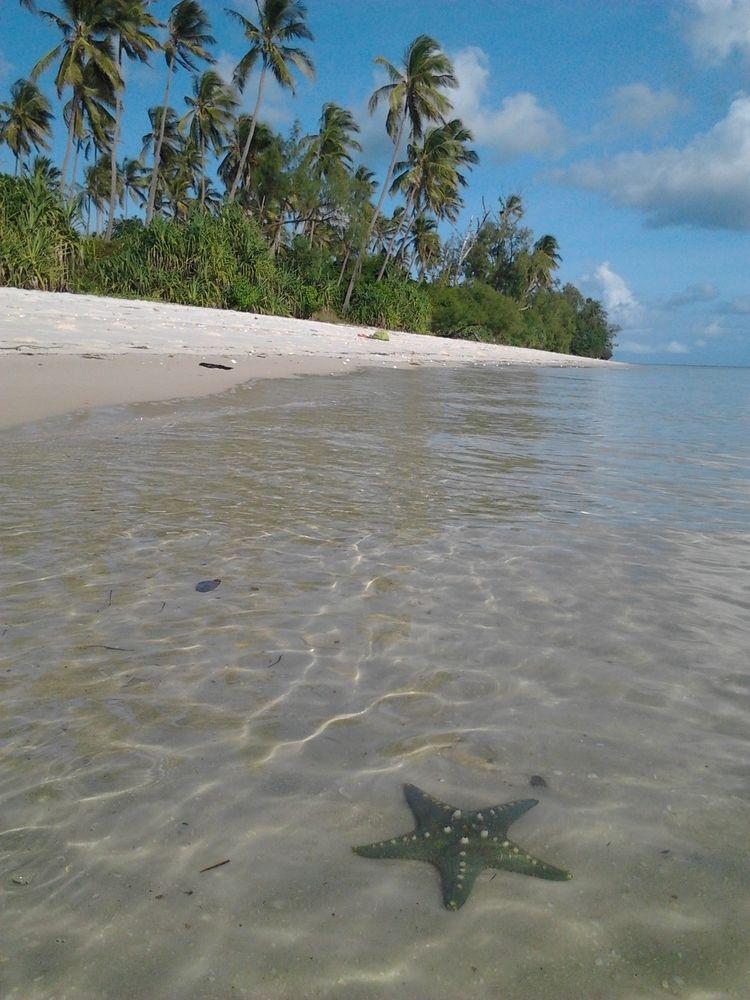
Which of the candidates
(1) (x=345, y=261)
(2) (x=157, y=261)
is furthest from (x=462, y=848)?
(1) (x=345, y=261)

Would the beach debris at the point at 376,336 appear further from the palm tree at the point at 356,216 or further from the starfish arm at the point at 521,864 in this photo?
the starfish arm at the point at 521,864

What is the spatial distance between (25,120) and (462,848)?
182 feet

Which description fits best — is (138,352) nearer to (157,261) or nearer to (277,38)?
(157,261)

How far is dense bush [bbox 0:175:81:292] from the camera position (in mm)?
Result: 18094

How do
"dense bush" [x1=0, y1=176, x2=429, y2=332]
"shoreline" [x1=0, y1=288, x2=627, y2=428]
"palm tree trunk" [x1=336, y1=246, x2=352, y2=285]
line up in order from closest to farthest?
"shoreline" [x1=0, y1=288, x2=627, y2=428] → "dense bush" [x1=0, y1=176, x2=429, y2=332] → "palm tree trunk" [x1=336, y1=246, x2=352, y2=285]

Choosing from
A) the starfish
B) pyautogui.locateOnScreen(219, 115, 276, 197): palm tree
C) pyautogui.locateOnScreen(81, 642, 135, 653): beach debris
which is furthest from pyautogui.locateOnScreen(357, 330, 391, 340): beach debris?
the starfish

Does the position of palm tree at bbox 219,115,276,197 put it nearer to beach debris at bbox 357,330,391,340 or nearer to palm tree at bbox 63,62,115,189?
palm tree at bbox 63,62,115,189

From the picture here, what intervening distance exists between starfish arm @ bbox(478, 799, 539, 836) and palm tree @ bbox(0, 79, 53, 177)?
54.3m

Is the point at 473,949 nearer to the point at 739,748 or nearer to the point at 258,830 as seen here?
the point at 258,830

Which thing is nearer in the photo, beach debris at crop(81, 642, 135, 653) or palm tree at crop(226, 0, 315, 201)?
beach debris at crop(81, 642, 135, 653)

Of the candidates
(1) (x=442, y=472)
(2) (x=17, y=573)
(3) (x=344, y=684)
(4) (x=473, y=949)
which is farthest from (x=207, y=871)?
(1) (x=442, y=472)

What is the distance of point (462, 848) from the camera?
1483 millimetres

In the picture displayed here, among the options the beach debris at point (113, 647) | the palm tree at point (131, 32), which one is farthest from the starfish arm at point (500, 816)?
the palm tree at point (131, 32)

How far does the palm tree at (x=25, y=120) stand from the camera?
144ft
